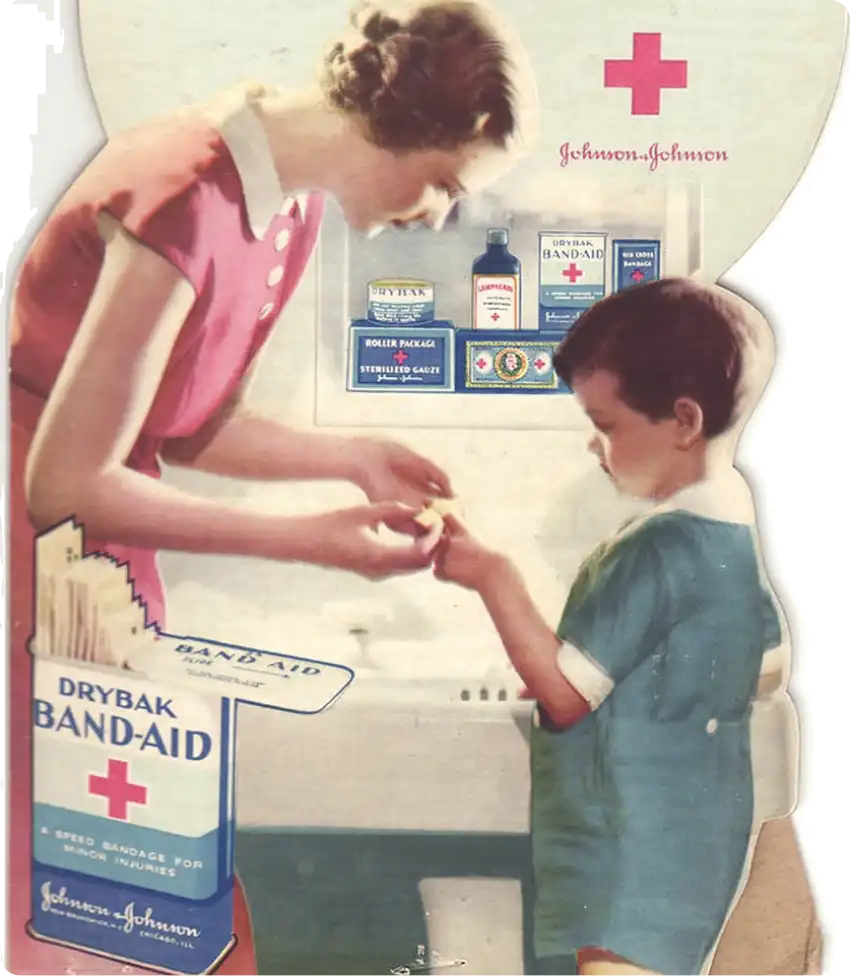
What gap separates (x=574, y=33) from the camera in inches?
42.1

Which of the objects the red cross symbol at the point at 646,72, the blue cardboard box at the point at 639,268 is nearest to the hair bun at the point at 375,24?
the red cross symbol at the point at 646,72

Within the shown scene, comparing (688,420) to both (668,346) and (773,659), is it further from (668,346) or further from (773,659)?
(773,659)

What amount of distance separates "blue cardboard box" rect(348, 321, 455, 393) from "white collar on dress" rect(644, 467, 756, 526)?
0.27 meters

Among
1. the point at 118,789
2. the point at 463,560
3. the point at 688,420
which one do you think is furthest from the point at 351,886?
the point at 688,420

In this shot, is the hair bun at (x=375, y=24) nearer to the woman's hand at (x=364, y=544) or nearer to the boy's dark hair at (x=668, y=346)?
the boy's dark hair at (x=668, y=346)

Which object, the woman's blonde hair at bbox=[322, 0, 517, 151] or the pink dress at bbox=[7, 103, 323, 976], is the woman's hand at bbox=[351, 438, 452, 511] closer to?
the pink dress at bbox=[7, 103, 323, 976]

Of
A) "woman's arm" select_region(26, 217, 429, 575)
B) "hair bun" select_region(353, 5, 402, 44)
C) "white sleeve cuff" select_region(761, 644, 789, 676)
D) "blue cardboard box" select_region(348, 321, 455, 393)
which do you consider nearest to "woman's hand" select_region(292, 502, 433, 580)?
"woman's arm" select_region(26, 217, 429, 575)

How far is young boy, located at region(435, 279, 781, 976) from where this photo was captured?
1084 mm

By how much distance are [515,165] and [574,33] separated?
0.48 ft

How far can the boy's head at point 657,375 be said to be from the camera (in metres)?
1.08

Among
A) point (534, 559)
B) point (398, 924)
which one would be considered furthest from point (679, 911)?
point (534, 559)

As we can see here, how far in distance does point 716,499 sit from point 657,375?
14 centimetres

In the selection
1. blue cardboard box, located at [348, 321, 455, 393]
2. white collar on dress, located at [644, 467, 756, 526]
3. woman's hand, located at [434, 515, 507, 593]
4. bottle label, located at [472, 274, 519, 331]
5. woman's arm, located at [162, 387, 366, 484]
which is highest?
bottle label, located at [472, 274, 519, 331]

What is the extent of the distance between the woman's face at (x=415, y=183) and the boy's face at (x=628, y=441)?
231mm
